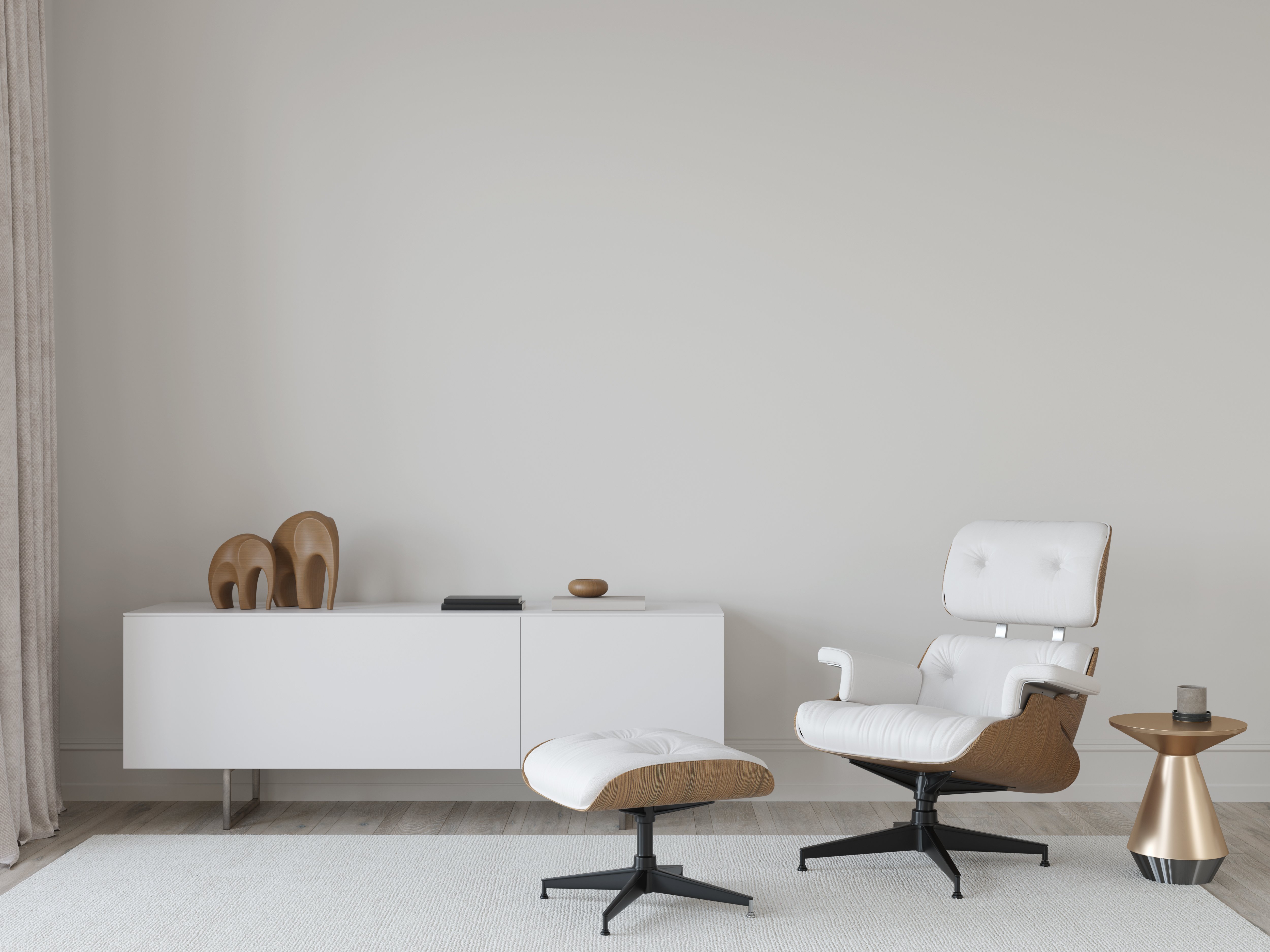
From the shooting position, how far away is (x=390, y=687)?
2973 millimetres

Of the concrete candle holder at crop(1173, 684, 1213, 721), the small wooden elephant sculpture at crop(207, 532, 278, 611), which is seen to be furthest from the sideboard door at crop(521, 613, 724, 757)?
the concrete candle holder at crop(1173, 684, 1213, 721)

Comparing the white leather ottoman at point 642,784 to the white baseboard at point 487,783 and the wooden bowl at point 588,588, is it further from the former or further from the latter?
the white baseboard at point 487,783

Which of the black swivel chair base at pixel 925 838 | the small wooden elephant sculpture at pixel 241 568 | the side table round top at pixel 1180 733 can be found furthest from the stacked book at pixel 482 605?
the side table round top at pixel 1180 733

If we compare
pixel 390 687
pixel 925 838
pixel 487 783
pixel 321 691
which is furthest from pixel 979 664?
pixel 321 691

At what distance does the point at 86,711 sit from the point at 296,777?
2.43 feet

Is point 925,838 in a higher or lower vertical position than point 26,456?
lower

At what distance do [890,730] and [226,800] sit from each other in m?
1.95

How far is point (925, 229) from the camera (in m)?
3.35

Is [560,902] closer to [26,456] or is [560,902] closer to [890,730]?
[890,730]

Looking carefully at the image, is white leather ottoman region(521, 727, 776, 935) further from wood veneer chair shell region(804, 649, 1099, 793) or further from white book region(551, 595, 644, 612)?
white book region(551, 595, 644, 612)

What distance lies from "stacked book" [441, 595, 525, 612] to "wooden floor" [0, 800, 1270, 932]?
25.5 inches

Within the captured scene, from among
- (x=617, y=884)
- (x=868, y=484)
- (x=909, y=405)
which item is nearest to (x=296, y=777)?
(x=617, y=884)

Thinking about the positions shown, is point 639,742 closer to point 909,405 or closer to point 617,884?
point 617,884

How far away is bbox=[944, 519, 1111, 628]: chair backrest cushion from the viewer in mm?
2623
